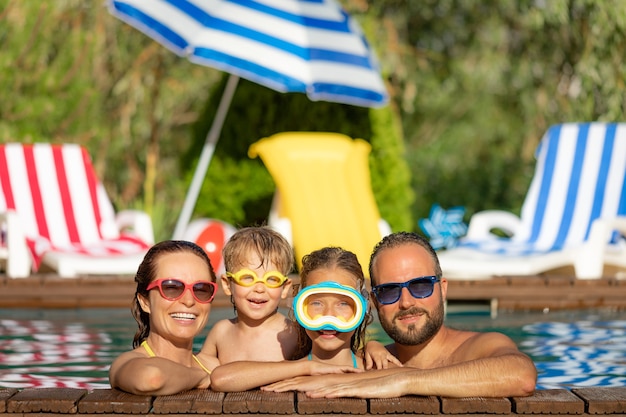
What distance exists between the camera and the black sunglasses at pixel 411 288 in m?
3.70

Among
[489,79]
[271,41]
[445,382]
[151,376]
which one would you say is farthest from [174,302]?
[489,79]

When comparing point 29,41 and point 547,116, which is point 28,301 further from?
point 547,116

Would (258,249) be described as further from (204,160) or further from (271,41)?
(204,160)

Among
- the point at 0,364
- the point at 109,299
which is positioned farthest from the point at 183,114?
the point at 0,364

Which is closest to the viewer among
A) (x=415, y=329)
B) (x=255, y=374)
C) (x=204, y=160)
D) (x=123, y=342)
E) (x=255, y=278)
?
(x=255, y=374)

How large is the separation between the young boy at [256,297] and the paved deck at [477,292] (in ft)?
Result: 12.5

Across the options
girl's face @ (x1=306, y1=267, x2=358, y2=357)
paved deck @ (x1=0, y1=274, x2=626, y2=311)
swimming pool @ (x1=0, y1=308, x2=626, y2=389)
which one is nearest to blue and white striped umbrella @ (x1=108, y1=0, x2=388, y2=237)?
paved deck @ (x1=0, y1=274, x2=626, y2=311)

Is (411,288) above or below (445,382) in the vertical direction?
above

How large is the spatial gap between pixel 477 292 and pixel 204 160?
3307 mm

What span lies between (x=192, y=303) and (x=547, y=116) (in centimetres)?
1428

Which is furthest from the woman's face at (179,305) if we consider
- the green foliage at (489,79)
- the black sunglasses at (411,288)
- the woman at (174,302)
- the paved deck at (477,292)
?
the green foliage at (489,79)

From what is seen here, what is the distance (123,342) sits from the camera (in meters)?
6.57

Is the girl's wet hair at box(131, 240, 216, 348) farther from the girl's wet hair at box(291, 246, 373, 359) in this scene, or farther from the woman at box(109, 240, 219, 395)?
the girl's wet hair at box(291, 246, 373, 359)

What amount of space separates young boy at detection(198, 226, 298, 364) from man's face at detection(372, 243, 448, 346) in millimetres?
395
